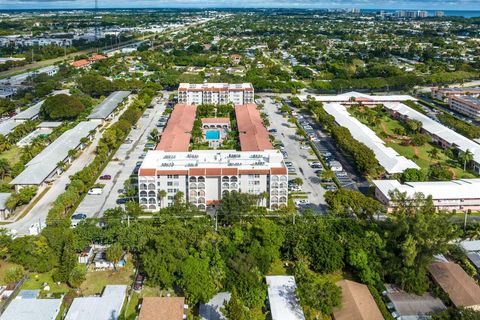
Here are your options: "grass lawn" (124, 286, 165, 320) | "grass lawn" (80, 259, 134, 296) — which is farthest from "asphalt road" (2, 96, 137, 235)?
"grass lawn" (124, 286, 165, 320)

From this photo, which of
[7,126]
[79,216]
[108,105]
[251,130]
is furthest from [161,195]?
[108,105]

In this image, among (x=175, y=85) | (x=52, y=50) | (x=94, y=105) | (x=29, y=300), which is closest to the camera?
(x=29, y=300)

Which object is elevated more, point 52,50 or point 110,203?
point 52,50

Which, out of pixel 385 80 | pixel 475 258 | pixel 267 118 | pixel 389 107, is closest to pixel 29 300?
pixel 475 258

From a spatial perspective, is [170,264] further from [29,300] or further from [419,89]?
[419,89]

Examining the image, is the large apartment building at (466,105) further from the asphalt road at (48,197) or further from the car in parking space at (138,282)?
the car in parking space at (138,282)

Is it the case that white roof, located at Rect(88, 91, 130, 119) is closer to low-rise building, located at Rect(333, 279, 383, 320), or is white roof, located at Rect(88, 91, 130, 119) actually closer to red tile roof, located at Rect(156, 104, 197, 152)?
red tile roof, located at Rect(156, 104, 197, 152)
